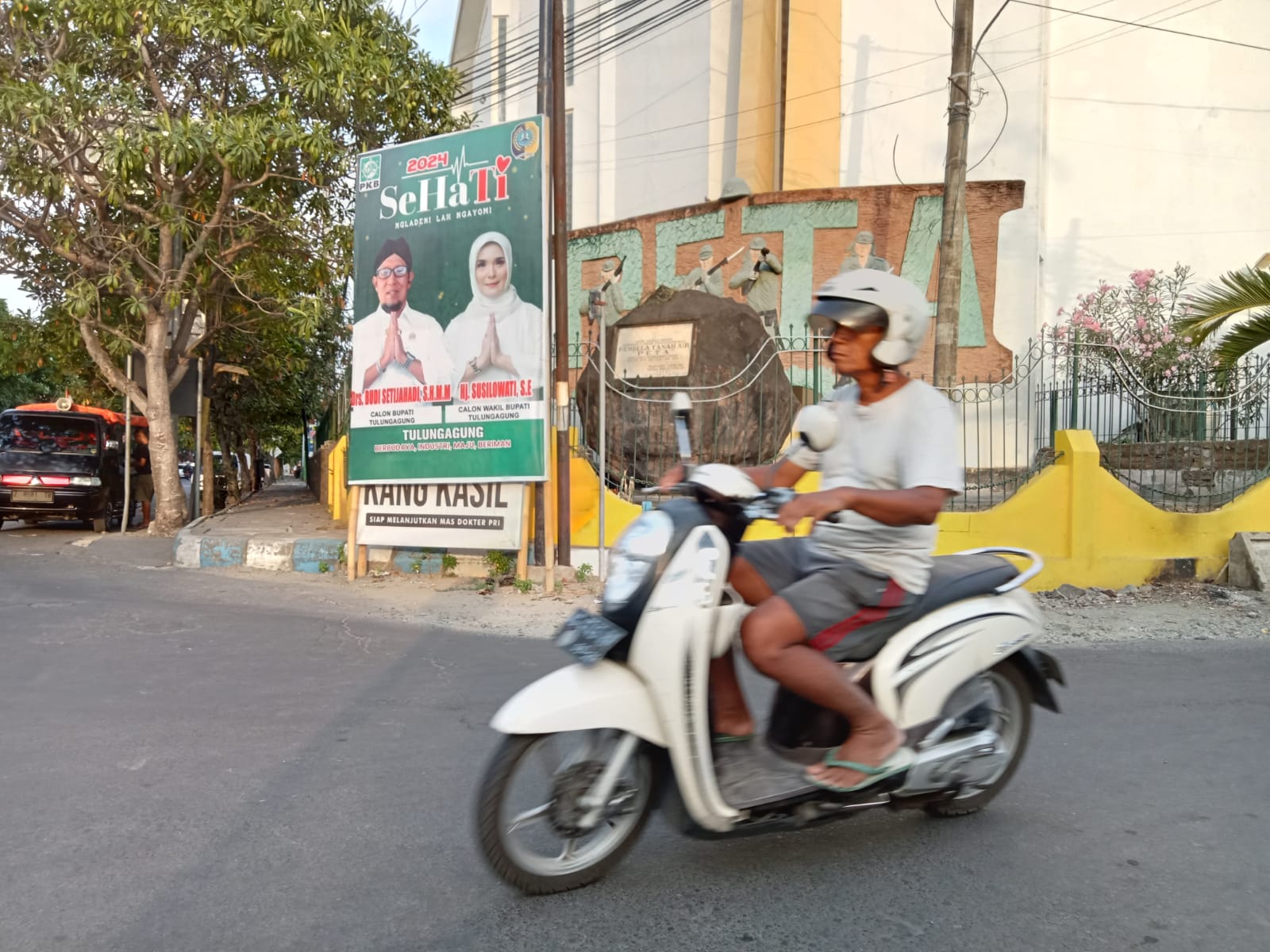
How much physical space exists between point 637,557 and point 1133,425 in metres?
9.11

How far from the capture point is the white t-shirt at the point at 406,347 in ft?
28.4

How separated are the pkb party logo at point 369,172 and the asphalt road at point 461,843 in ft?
16.9

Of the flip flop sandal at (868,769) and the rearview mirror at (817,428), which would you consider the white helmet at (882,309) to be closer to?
the rearview mirror at (817,428)

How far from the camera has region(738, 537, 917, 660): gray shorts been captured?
2.82 m

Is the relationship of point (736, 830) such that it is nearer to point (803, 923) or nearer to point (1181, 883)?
point (803, 923)

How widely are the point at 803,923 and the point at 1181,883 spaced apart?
3.75 ft

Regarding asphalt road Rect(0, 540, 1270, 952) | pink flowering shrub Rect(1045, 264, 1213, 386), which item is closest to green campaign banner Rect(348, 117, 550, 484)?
asphalt road Rect(0, 540, 1270, 952)

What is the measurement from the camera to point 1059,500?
830cm

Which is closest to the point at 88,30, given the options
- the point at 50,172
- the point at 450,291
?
the point at 50,172

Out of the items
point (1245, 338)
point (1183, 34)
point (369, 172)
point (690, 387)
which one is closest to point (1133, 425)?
point (1245, 338)

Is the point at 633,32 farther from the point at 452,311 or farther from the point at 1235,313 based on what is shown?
the point at 1235,313

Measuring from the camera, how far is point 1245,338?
9.09 metres

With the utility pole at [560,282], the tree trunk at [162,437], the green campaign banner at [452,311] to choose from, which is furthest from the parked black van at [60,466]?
the utility pole at [560,282]

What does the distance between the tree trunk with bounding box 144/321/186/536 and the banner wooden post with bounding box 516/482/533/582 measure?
23.8ft
